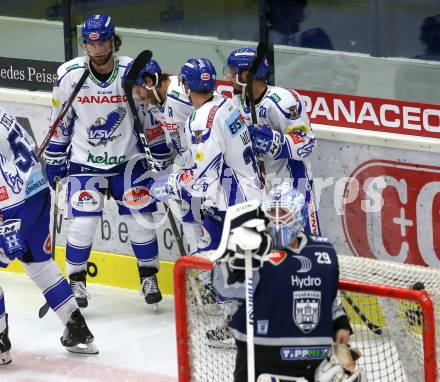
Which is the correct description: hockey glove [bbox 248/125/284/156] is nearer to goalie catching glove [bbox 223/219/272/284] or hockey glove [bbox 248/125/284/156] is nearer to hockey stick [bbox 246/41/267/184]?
hockey stick [bbox 246/41/267/184]

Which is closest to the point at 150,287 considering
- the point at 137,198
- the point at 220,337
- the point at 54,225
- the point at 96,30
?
the point at 137,198

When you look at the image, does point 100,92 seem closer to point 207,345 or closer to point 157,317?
point 157,317

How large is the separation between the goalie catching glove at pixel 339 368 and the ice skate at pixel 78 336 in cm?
192

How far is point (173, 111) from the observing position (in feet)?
20.3

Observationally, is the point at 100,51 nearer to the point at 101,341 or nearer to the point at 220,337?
the point at 101,341

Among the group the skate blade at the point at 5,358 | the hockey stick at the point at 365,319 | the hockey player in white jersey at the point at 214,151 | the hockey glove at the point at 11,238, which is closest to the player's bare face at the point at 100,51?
the hockey player in white jersey at the point at 214,151

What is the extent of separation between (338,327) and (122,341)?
211 centimetres

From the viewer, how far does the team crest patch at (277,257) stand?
4043 millimetres

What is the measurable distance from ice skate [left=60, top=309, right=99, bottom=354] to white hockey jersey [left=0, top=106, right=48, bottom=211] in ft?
1.96

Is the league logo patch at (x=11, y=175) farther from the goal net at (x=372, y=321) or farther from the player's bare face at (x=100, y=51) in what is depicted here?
the goal net at (x=372, y=321)

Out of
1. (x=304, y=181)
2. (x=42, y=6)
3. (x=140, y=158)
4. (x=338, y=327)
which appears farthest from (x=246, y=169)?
(x=42, y=6)

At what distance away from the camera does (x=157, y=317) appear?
645cm

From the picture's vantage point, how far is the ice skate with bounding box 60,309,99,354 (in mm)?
5832

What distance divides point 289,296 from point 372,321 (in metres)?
0.64
